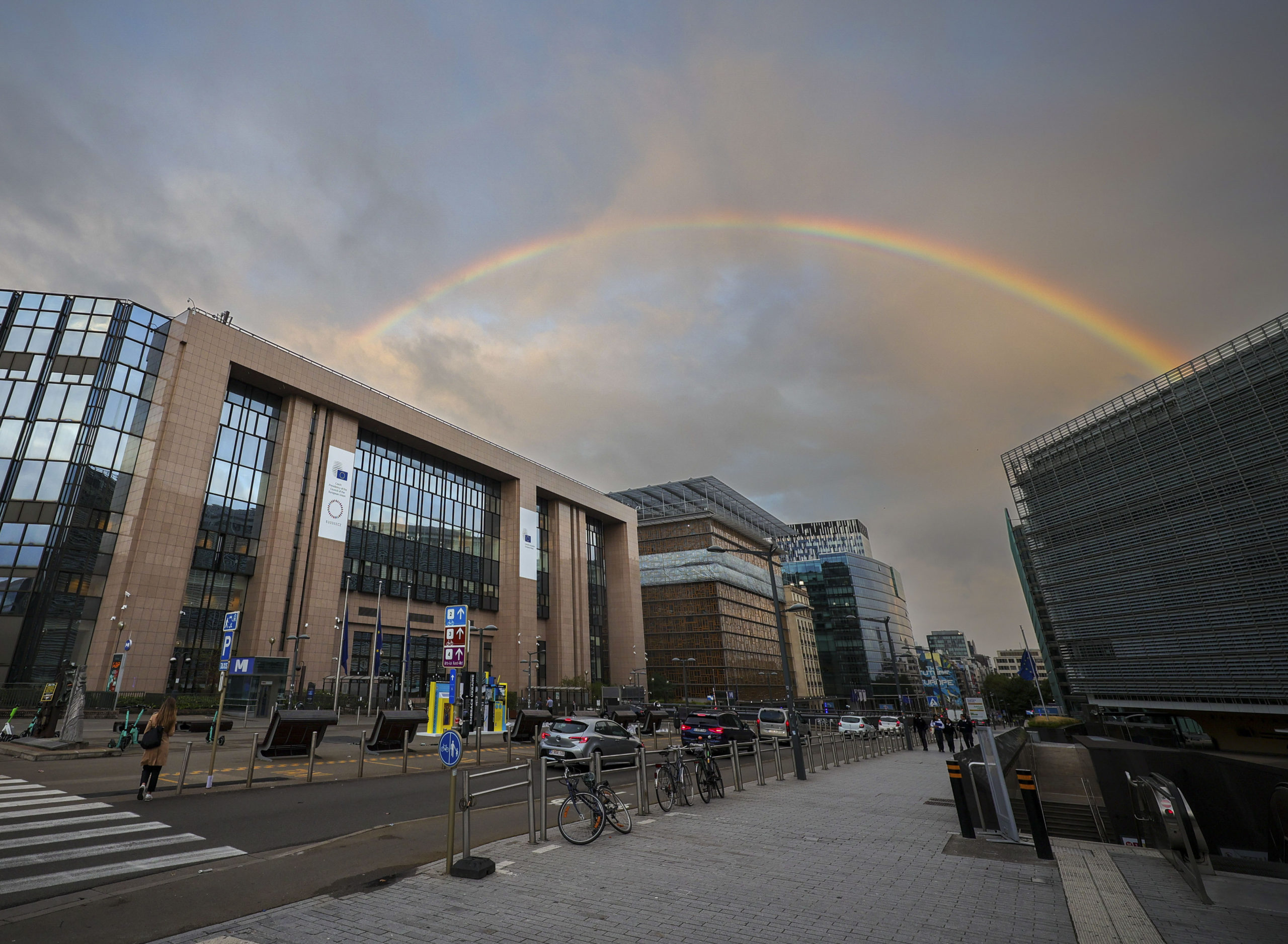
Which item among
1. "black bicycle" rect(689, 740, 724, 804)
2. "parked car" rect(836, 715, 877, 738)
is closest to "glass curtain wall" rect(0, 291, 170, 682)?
"black bicycle" rect(689, 740, 724, 804)

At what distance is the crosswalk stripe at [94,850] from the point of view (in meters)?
7.68

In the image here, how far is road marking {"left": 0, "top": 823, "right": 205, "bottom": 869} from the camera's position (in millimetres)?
7684

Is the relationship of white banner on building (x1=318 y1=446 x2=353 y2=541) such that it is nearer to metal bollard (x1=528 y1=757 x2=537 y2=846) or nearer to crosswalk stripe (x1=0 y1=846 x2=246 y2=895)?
crosswalk stripe (x1=0 y1=846 x2=246 y2=895)

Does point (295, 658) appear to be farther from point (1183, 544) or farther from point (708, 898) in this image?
point (1183, 544)

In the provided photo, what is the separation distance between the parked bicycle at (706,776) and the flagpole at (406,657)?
36666mm

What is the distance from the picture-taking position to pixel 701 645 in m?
99.6

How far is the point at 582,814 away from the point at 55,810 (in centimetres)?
943

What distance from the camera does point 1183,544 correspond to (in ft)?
179

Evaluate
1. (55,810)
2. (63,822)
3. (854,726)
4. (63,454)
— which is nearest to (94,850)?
(63,822)

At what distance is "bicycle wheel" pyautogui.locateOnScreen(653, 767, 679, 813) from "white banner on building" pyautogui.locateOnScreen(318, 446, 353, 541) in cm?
4808

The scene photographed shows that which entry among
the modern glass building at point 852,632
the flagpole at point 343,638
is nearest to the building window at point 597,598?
the flagpole at point 343,638

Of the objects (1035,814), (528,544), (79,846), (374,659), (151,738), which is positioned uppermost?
(528,544)

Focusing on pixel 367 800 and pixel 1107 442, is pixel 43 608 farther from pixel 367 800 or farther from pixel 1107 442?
pixel 1107 442

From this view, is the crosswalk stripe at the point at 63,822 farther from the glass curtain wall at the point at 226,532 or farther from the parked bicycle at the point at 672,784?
the glass curtain wall at the point at 226,532
